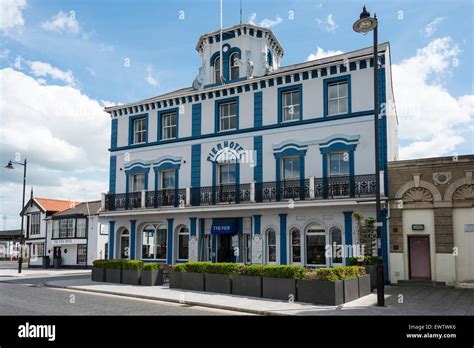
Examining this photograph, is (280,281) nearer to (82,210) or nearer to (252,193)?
(252,193)

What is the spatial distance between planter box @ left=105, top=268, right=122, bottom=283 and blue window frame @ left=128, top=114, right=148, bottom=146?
8.93 m

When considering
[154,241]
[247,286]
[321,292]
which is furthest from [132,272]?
[321,292]

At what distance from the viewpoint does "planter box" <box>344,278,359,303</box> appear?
14.3 meters

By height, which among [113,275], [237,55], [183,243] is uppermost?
[237,55]

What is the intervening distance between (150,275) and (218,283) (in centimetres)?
400

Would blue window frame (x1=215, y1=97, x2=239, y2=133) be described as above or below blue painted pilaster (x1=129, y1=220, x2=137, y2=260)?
above

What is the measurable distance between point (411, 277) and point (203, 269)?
8.89 m

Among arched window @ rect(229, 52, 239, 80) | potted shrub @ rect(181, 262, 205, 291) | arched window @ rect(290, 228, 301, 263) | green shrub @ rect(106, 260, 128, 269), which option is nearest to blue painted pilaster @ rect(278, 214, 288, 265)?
arched window @ rect(290, 228, 301, 263)

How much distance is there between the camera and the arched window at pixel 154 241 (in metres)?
25.6

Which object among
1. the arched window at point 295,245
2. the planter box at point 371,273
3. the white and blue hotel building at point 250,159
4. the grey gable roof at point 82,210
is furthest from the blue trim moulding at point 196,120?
the grey gable roof at point 82,210

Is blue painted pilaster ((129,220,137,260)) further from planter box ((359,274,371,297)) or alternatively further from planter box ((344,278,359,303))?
planter box ((344,278,359,303))

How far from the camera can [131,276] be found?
19859 millimetres

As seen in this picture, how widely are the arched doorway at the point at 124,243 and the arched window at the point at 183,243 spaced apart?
12.5 ft
